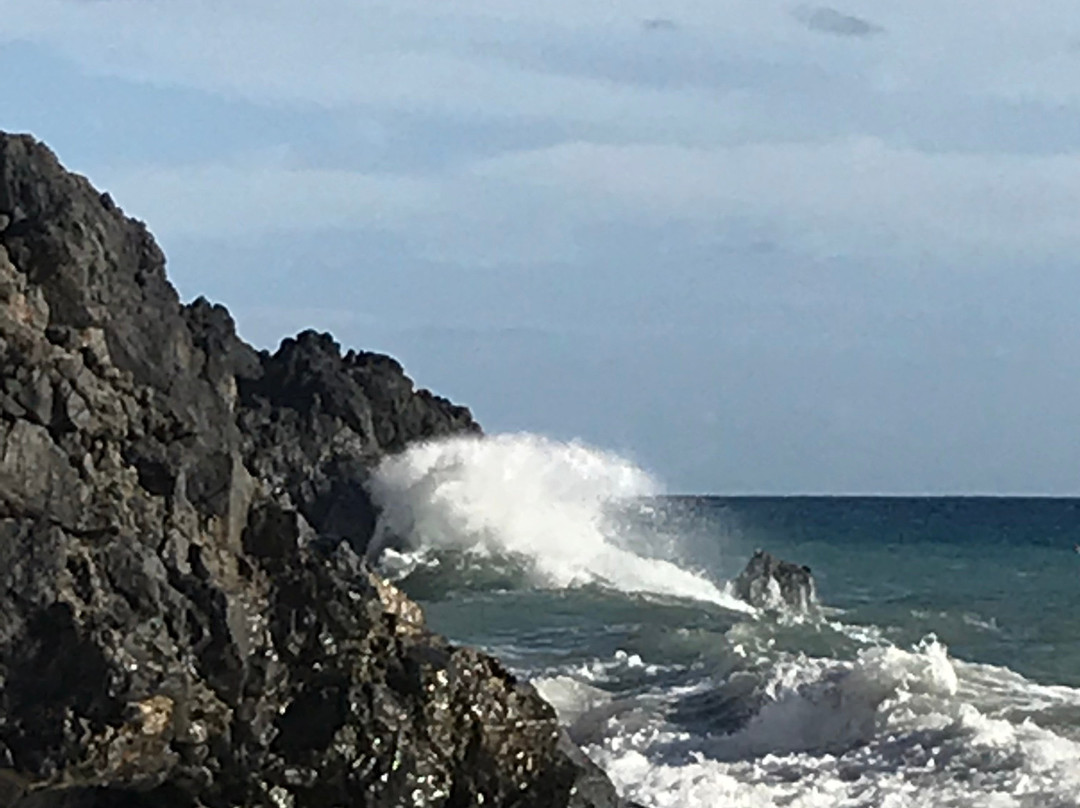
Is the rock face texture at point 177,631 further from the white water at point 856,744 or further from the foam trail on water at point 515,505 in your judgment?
the foam trail on water at point 515,505

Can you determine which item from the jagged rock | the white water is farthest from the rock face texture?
the jagged rock

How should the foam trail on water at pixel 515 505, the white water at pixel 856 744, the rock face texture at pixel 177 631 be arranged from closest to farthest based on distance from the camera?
the rock face texture at pixel 177 631 < the white water at pixel 856 744 < the foam trail on water at pixel 515 505

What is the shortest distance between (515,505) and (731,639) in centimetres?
1739

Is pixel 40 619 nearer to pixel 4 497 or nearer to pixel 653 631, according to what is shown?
pixel 4 497

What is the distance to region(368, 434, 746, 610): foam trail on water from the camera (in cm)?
4256

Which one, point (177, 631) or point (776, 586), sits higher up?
point (776, 586)

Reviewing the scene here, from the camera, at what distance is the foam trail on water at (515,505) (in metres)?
42.6

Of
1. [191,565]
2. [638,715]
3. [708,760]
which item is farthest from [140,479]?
[638,715]

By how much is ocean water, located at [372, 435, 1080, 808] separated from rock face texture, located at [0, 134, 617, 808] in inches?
227

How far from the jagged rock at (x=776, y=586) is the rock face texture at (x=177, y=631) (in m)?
23.4

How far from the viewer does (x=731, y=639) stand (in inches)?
1133

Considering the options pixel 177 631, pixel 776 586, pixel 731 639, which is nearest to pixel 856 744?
pixel 731 639

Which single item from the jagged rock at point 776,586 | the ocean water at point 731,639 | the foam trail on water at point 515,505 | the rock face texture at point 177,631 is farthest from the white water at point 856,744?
the foam trail on water at point 515,505

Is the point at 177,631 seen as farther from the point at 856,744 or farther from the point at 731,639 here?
the point at 731,639
